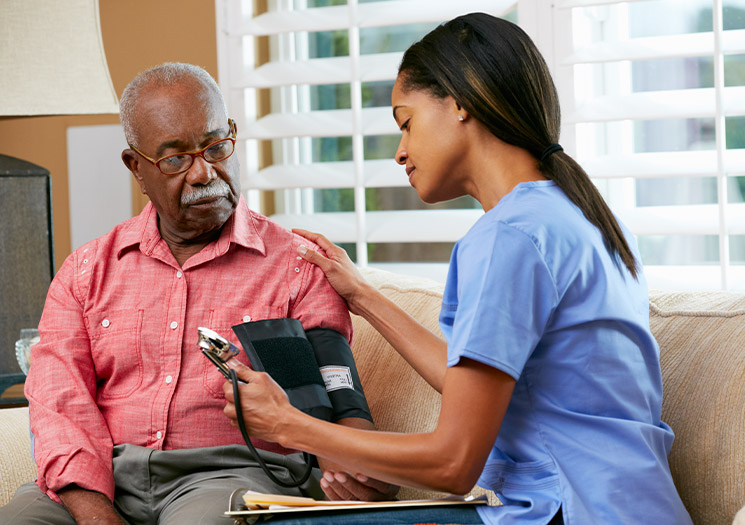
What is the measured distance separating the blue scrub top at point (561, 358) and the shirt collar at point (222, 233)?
616mm

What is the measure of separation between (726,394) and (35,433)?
4.03 feet

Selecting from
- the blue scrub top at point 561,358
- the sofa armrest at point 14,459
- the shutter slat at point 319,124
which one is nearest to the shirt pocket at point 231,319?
the sofa armrest at point 14,459

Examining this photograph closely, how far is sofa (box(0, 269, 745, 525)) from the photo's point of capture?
132 centimetres

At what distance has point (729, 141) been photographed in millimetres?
2293

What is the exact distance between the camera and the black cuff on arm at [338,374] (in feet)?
5.12

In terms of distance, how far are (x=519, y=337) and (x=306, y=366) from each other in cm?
51

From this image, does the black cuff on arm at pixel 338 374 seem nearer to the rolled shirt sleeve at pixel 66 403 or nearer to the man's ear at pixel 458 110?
the rolled shirt sleeve at pixel 66 403

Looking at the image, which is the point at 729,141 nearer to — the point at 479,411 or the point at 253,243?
the point at 253,243

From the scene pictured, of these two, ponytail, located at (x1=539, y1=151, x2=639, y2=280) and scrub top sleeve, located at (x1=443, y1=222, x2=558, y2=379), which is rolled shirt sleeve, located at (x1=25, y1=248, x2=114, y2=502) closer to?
scrub top sleeve, located at (x1=443, y1=222, x2=558, y2=379)

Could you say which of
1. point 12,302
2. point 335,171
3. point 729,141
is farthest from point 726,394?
point 12,302

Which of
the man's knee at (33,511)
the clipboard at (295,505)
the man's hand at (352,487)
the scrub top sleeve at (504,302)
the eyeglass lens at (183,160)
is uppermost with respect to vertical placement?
the eyeglass lens at (183,160)

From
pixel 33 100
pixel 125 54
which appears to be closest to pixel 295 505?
→ pixel 33 100

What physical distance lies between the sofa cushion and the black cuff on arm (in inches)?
21.1

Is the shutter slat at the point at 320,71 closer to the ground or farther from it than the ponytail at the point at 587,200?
farther from it
